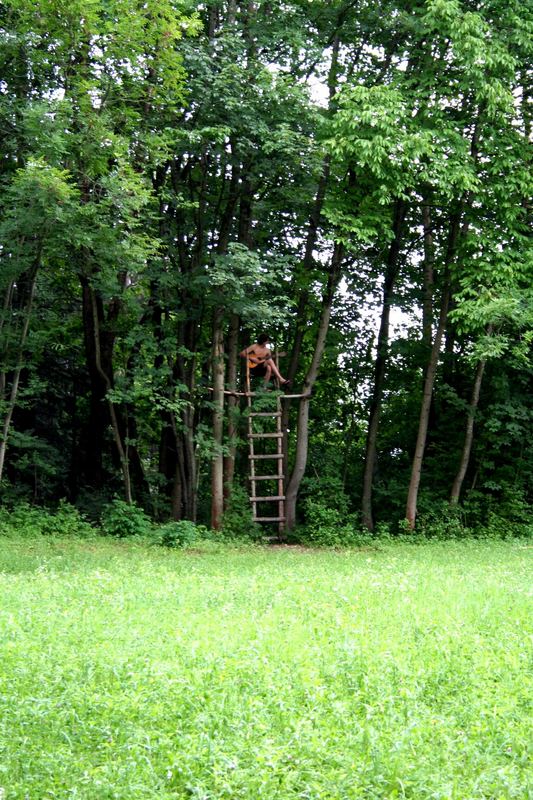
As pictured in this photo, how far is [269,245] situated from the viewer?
20547 mm

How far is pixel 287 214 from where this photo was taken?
66.4 ft

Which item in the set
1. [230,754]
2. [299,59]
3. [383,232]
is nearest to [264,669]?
[230,754]

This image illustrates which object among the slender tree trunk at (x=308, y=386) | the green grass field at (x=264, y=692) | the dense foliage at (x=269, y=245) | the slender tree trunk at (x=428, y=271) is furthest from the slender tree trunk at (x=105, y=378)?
the green grass field at (x=264, y=692)

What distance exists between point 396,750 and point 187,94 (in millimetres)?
14275

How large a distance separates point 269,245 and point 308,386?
139 inches

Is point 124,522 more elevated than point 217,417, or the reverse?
point 217,417

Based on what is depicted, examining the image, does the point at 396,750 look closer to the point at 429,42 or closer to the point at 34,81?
the point at 34,81

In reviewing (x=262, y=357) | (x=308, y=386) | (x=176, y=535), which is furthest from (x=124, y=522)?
(x=308, y=386)

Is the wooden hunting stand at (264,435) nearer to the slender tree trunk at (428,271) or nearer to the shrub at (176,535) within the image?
the shrub at (176,535)

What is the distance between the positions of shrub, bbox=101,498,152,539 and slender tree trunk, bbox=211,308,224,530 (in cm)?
171

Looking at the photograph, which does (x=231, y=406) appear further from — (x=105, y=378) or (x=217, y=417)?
(x=105, y=378)

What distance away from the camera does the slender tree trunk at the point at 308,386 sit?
1986 cm

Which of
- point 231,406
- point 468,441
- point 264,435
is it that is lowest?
point 264,435

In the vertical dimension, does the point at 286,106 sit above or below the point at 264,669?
above
